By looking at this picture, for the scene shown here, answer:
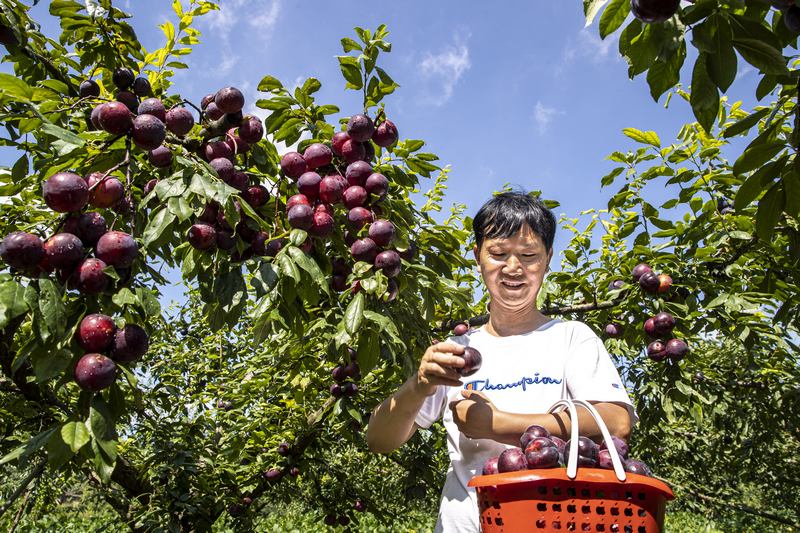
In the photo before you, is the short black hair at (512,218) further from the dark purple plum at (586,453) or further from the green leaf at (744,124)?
the dark purple plum at (586,453)

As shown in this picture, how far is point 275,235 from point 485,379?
84cm

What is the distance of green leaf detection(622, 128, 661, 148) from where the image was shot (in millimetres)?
3455

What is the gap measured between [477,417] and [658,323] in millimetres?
2532

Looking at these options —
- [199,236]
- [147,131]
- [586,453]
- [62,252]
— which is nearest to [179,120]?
[147,131]

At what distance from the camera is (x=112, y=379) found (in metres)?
1.35

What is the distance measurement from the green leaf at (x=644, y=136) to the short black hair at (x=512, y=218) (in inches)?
71.9

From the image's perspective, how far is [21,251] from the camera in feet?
4.43

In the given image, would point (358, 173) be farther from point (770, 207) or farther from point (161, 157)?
point (770, 207)

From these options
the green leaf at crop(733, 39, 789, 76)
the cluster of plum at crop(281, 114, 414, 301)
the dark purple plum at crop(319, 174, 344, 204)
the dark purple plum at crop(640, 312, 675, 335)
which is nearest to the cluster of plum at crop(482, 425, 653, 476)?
the cluster of plum at crop(281, 114, 414, 301)

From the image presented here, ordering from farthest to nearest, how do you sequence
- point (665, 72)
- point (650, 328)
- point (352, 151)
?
point (650, 328), point (352, 151), point (665, 72)

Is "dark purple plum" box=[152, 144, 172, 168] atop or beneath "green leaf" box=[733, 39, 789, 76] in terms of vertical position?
beneath

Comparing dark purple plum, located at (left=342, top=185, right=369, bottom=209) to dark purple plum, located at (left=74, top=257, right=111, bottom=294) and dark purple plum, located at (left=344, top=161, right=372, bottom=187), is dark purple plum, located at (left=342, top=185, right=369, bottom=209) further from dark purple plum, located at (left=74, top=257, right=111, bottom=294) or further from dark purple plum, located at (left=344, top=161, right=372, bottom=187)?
dark purple plum, located at (left=74, top=257, right=111, bottom=294)

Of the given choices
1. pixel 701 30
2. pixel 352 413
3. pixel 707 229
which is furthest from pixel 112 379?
pixel 707 229

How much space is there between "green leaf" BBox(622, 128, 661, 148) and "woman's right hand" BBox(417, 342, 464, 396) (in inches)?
102
